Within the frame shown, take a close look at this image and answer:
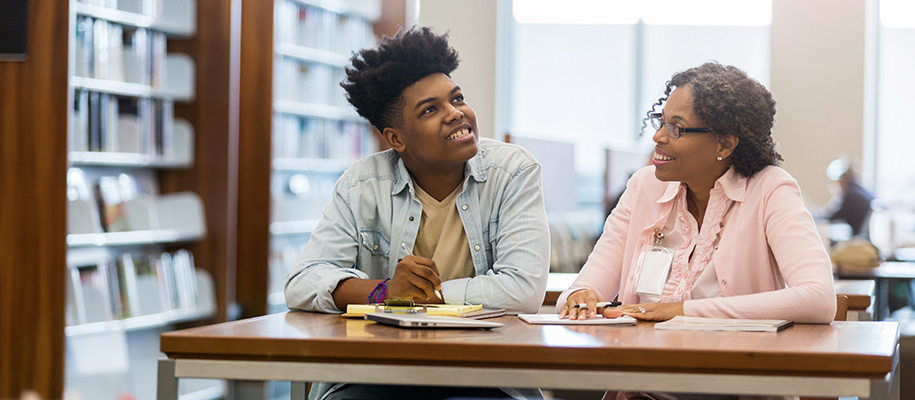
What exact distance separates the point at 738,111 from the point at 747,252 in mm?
307

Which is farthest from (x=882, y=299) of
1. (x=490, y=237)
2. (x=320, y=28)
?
(x=320, y=28)

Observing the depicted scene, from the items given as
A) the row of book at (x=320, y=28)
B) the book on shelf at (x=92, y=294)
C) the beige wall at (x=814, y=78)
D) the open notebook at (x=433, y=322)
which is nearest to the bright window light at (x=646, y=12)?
the beige wall at (x=814, y=78)

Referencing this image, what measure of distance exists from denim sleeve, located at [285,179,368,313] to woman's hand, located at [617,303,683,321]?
553 mm

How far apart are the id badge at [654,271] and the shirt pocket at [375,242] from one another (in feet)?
1.82

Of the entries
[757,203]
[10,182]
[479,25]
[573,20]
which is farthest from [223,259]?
[573,20]

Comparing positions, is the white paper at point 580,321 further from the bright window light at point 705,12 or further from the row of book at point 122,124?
the bright window light at point 705,12

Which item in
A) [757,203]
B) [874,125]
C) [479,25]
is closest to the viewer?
[757,203]

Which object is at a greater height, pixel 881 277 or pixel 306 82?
pixel 306 82

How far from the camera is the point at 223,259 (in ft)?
14.4

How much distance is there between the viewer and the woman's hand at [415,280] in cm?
172

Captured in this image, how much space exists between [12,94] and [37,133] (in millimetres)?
156

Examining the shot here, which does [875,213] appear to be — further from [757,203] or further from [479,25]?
[757,203]

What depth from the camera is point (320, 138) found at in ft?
17.1

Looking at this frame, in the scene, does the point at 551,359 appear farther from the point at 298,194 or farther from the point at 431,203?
the point at 298,194
